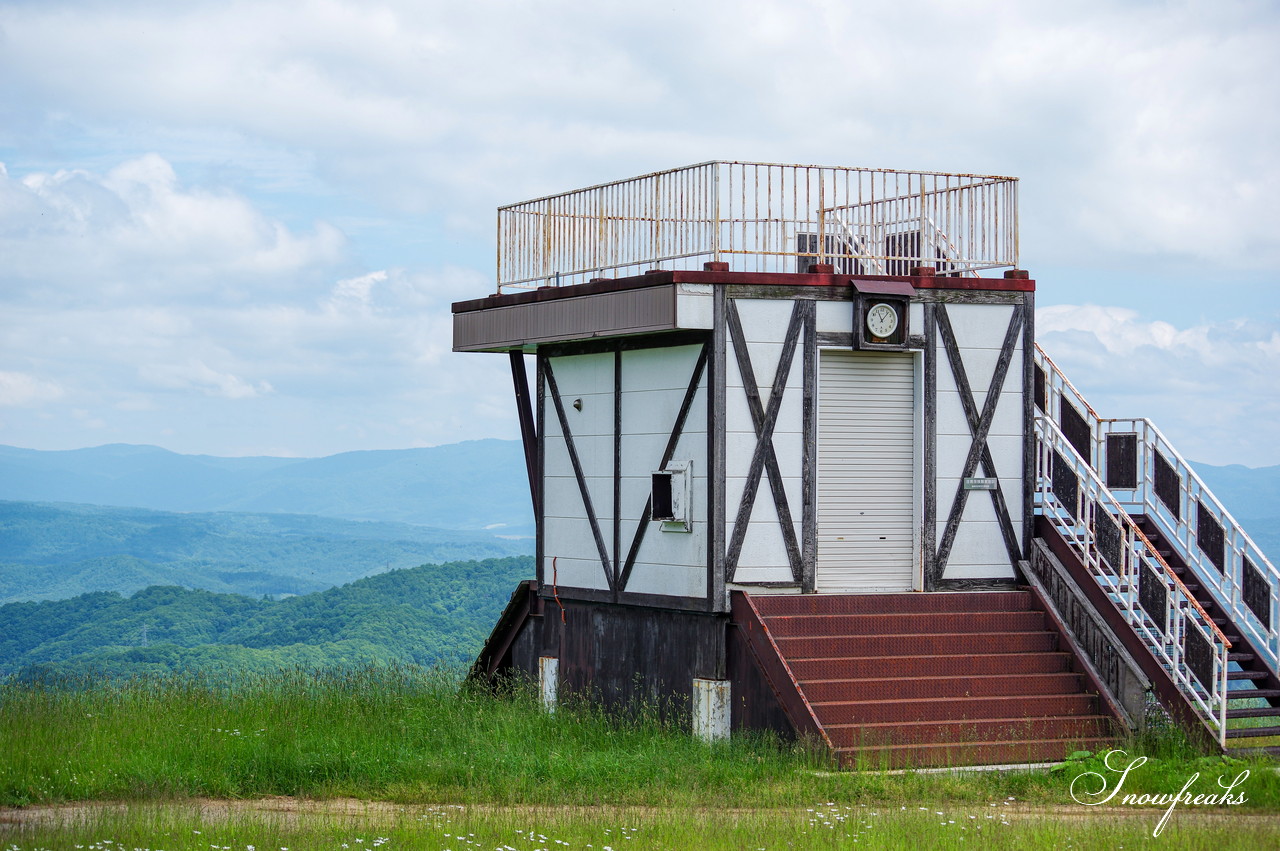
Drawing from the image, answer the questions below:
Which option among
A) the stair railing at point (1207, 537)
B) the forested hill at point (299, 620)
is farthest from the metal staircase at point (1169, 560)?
the forested hill at point (299, 620)

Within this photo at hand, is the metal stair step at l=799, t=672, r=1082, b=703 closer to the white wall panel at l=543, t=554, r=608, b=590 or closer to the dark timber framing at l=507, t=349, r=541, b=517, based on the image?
the white wall panel at l=543, t=554, r=608, b=590

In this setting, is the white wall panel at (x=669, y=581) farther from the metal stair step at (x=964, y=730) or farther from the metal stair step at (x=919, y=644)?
the metal stair step at (x=964, y=730)

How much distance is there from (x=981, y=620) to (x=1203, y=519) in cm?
293

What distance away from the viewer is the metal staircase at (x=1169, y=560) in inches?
651

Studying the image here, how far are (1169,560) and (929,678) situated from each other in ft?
12.5

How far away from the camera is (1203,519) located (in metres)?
18.3

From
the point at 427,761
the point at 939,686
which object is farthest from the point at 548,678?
the point at 939,686

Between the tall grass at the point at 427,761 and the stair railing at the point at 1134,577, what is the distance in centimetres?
95

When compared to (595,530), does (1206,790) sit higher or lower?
lower

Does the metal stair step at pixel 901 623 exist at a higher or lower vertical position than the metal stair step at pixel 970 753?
higher

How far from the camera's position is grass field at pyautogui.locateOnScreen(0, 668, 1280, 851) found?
12461 mm

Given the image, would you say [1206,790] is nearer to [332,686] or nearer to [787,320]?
[787,320]

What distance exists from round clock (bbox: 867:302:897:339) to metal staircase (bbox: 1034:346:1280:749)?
8.39 ft

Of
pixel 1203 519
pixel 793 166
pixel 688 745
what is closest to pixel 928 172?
pixel 793 166
